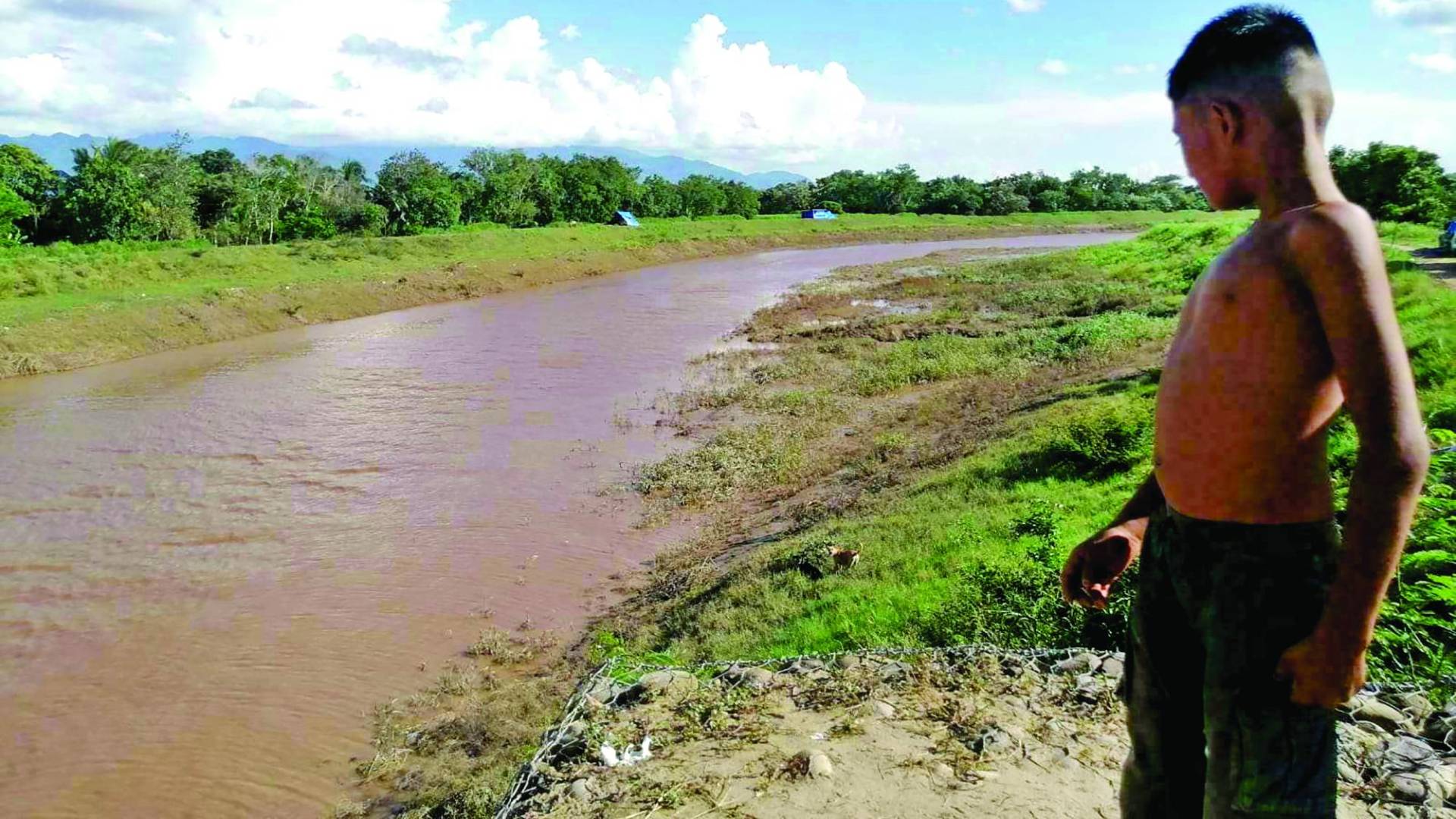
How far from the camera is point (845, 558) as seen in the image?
759cm

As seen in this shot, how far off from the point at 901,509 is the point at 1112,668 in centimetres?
436

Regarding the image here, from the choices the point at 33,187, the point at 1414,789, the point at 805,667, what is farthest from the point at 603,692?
the point at 33,187

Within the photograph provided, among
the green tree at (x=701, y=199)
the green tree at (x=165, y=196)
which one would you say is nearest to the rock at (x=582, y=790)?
the green tree at (x=165, y=196)

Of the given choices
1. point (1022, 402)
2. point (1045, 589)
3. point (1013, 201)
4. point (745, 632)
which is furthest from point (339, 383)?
point (1013, 201)

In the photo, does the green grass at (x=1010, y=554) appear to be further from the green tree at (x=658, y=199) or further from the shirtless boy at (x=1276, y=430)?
the green tree at (x=658, y=199)

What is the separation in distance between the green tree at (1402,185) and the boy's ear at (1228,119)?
27.6 metres

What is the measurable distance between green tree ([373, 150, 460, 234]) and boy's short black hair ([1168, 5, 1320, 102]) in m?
48.2

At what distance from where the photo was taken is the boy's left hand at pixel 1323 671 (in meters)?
1.84

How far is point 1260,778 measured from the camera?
1992 mm

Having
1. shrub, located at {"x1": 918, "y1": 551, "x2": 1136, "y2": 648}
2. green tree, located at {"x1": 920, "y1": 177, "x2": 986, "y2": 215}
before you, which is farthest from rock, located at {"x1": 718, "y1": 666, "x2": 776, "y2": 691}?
green tree, located at {"x1": 920, "y1": 177, "x2": 986, "y2": 215}

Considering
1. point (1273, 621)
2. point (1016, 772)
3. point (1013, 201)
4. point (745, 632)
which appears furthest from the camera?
point (1013, 201)

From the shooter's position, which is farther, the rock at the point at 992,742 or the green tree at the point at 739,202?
the green tree at the point at 739,202

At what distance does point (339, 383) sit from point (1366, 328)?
19.6 m

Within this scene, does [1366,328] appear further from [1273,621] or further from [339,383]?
[339,383]
